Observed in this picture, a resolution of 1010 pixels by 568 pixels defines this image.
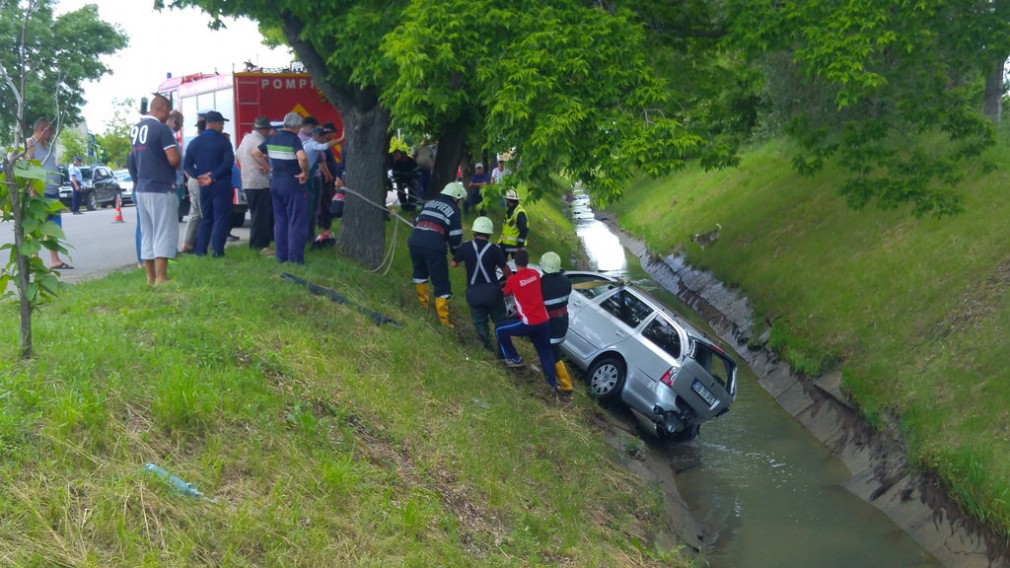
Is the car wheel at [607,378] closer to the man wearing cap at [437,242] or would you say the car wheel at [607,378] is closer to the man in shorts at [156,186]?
the man wearing cap at [437,242]

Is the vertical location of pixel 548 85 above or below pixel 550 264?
above

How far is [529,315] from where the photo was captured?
13.1 meters

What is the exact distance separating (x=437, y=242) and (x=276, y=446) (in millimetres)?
6815

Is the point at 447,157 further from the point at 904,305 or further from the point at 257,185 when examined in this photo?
the point at 904,305

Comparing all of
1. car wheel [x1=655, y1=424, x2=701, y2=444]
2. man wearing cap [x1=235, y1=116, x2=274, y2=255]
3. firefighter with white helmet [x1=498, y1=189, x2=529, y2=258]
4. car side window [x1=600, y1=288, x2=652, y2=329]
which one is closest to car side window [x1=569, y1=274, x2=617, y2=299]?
car side window [x1=600, y1=288, x2=652, y2=329]

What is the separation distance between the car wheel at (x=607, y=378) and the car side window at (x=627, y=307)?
611 mm

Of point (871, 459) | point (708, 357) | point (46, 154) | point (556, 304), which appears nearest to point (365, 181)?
point (556, 304)

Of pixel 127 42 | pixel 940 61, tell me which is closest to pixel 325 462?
pixel 940 61

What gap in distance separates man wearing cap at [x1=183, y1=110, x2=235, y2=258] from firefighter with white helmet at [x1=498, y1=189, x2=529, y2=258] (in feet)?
17.2

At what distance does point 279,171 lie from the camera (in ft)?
44.4

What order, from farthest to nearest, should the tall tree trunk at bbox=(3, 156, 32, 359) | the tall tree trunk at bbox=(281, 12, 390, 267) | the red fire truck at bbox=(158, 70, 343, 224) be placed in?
the red fire truck at bbox=(158, 70, 343, 224), the tall tree trunk at bbox=(281, 12, 390, 267), the tall tree trunk at bbox=(3, 156, 32, 359)

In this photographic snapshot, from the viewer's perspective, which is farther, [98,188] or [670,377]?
[98,188]

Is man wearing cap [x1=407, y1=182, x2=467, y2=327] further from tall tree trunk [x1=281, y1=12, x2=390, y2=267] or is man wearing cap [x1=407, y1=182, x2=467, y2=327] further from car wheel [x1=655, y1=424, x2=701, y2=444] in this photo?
car wheel [x1=655, y1=424, x2=701, y2=444]

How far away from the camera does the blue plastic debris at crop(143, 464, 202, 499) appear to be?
635 cm
